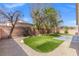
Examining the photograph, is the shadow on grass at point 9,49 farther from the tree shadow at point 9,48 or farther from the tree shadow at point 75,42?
the tree shadow at point 75,42

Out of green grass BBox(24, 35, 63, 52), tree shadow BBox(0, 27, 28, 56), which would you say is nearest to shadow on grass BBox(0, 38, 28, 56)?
tree shadow BBox(0, 27, 28, 56)

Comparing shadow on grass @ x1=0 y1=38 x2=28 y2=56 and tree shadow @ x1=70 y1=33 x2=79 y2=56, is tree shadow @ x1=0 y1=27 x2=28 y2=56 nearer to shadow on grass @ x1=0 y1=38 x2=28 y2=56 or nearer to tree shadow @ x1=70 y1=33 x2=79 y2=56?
shadow on grass @ x1=0 y1=38 x2=28 y2=56

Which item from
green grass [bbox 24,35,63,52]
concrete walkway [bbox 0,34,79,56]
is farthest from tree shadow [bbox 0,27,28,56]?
green grass [bbox 24,35,63,52]

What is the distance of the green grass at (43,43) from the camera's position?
4.78 feet

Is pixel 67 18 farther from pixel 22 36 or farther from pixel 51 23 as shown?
pixel 22 36

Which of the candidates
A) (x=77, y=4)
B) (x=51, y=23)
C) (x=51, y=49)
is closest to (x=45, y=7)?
(x=51, y=23)

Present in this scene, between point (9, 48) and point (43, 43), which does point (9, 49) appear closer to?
point (9, 48)

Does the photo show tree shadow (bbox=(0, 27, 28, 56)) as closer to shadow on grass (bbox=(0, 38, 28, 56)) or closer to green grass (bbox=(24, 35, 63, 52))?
shadow on grass (bbox=(0, 38, 28, 56))

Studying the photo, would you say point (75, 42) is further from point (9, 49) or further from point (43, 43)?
point (9, 49)

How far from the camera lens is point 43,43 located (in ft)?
4.81

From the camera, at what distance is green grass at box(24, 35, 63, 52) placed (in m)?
1.46

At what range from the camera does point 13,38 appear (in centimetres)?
147

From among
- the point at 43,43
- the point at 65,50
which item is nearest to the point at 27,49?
the point at 43,43

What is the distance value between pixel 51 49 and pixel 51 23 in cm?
25
